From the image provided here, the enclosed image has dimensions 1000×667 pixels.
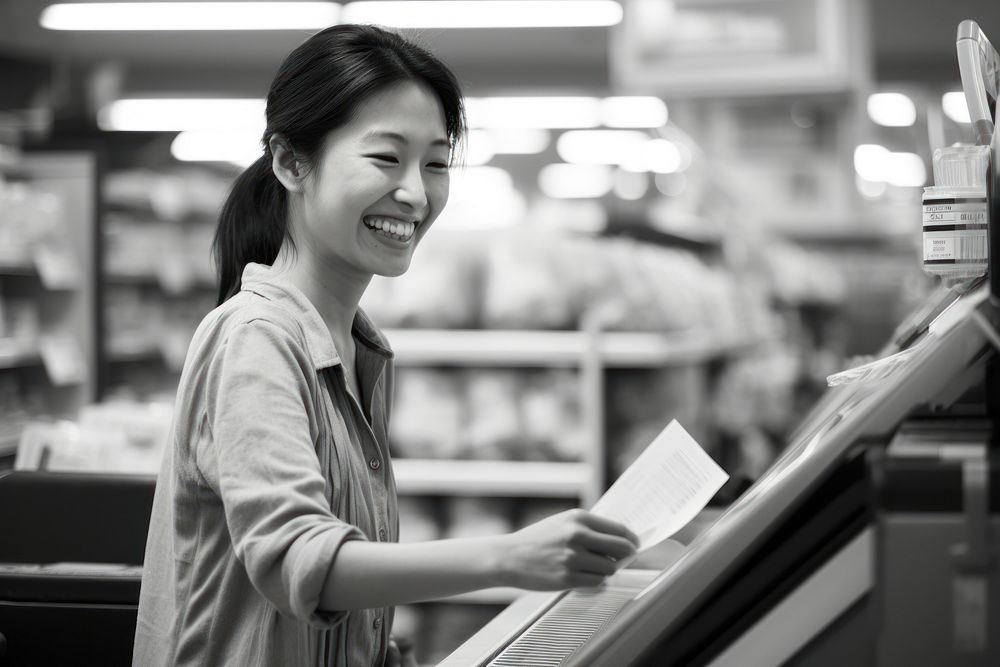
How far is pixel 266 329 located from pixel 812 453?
0.59 meters

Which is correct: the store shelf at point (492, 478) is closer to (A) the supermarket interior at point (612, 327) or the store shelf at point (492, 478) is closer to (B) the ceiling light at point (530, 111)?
(A) the supermarket interior at point (612, 327)

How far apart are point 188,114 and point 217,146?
1109 mm

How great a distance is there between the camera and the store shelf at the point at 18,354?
5.54m

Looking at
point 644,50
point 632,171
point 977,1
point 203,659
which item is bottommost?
point 203,659

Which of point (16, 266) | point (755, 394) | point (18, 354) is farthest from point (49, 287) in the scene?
point (755, 394)

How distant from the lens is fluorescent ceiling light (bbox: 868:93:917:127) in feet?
42.3

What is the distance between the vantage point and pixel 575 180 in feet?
59.8

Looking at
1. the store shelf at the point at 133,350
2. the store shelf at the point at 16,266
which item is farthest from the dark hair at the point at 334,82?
the store shelf at the point at 133,350

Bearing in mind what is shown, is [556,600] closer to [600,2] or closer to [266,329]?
[266,329]

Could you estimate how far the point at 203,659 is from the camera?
1201mm

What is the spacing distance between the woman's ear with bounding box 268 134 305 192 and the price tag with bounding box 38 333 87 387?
16.4 ft

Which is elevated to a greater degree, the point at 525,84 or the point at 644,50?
the point at 525,84

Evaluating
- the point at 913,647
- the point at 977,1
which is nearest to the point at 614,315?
the point at 913,647

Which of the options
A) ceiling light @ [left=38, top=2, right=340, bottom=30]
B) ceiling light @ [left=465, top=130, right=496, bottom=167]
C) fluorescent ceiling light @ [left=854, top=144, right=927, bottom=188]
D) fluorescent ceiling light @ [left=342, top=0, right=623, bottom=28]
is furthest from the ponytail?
fluorescent ceiling light @ [left=854, top=144, right=927, bottom=188]
